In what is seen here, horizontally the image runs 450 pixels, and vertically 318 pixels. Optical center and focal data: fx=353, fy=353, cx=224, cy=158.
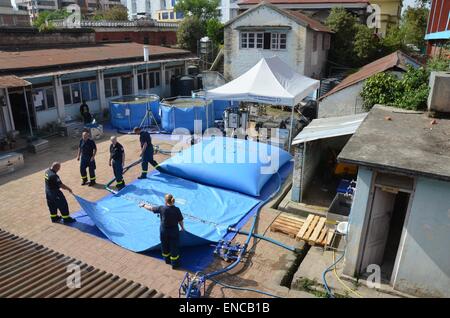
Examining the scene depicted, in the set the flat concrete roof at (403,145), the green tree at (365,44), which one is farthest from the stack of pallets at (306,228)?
the green tree at (365,44)

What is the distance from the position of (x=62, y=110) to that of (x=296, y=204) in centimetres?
1299

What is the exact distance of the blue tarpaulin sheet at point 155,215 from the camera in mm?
8023

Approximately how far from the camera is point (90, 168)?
10859 millimetres

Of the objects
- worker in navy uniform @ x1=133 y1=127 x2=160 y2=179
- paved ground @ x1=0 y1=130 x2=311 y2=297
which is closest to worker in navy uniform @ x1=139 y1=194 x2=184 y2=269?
paved ground @ x1=0 y1=130 x2=311 y2=297

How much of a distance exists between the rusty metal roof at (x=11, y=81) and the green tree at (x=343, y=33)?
21981 mm

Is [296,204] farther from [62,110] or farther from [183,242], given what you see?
[62,110]

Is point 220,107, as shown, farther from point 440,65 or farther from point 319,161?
point 440,65

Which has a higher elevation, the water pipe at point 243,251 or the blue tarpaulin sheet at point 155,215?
the blue tarpaulin sheet at point 155,215

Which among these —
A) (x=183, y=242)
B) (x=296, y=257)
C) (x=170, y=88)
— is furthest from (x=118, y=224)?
(x=170, y=88)

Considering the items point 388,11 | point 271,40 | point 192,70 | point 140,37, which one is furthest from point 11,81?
point 388,11

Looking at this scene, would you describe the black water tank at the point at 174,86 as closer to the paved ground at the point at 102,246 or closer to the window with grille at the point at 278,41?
the window with grille at the point at 278,41

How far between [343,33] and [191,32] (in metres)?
14.3

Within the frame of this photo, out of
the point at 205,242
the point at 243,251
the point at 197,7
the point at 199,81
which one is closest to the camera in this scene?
the point at 243,251

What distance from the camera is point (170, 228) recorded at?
22.6 feet
